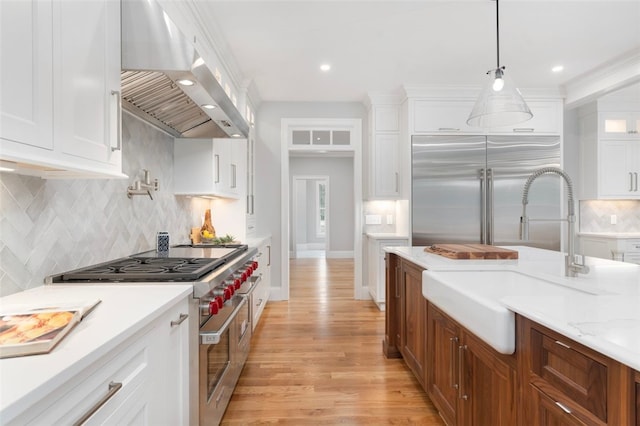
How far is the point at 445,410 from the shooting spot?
1749 mm

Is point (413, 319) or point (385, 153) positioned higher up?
point (385, 153)

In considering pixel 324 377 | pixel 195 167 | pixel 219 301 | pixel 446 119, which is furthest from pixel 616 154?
pixel 219 301

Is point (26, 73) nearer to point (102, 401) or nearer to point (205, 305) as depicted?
point (102, 401)

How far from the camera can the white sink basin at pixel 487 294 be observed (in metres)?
1.12

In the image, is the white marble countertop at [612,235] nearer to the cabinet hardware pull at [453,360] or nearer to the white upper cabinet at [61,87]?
the cabinet hardware pull at [453,360]

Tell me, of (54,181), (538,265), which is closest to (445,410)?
(538,265)

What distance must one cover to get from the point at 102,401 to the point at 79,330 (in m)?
0.20

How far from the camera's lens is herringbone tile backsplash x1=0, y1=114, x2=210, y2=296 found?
1.29 meters

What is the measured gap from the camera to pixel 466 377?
152 centimetres

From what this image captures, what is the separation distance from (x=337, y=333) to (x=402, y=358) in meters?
0.78

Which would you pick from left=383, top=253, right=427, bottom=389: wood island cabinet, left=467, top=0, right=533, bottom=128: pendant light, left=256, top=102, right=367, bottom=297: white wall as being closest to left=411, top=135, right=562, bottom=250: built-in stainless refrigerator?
left=383, top=253, right=427, bottom=389: wood island cabinet

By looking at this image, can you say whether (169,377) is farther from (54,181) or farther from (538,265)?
(538,265)

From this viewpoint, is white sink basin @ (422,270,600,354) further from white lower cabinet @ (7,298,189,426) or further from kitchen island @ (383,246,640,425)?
white lower cabinet @ (7,298,189,426)

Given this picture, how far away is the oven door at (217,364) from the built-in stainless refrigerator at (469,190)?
2.73 m
